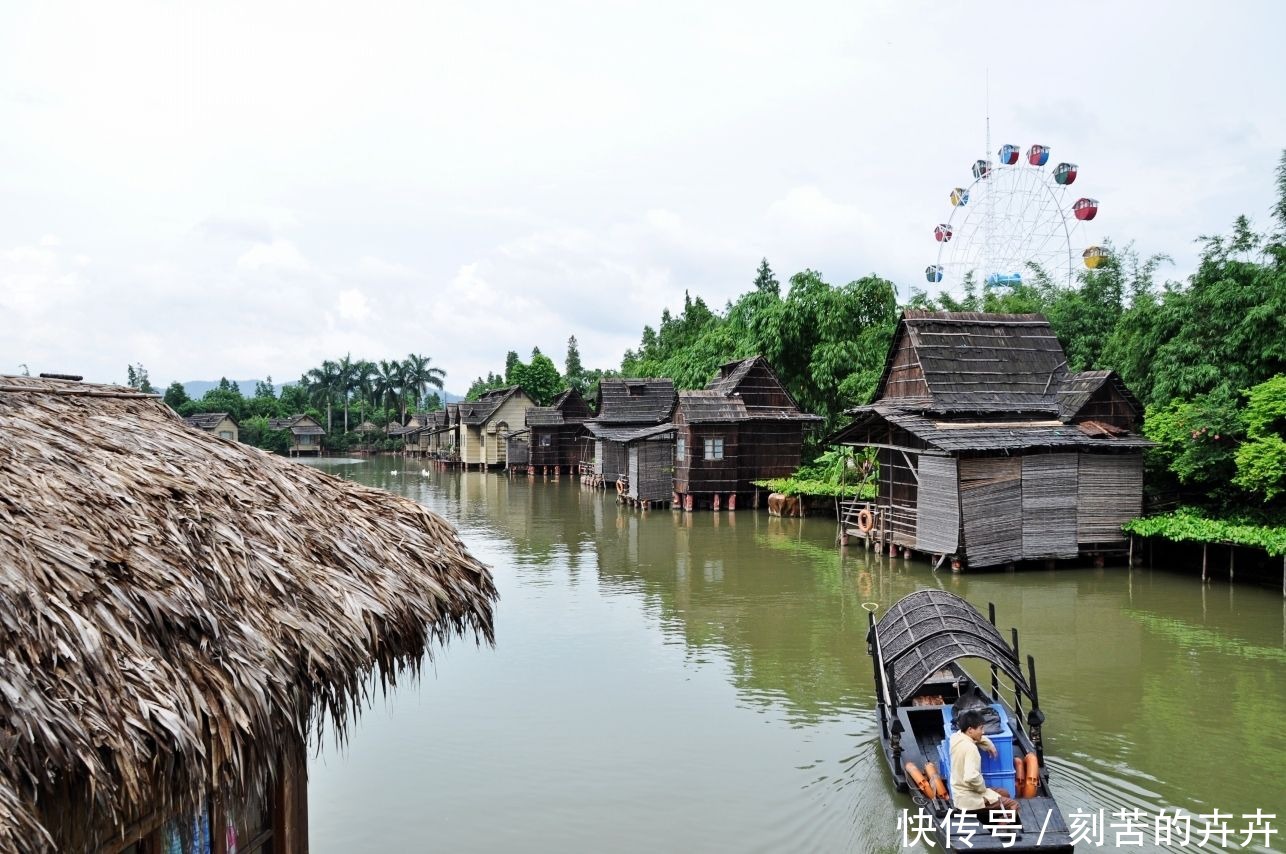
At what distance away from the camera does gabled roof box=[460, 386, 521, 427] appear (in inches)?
2520

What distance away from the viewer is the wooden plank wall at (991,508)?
2116cm

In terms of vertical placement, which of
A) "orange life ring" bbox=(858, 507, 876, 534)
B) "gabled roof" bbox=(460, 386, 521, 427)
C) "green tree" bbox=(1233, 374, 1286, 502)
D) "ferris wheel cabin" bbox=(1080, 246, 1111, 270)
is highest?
"ferris wheel cabin" bbox=(1080, 246, 1111, 270)

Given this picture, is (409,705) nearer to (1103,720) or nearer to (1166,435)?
(1103,720)

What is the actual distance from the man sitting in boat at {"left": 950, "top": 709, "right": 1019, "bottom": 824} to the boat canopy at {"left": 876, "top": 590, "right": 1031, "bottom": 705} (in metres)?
1.25

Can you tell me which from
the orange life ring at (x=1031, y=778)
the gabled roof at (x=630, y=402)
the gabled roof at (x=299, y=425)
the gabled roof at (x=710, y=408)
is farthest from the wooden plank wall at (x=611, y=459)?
the gabled roof at (x=299, y=425)

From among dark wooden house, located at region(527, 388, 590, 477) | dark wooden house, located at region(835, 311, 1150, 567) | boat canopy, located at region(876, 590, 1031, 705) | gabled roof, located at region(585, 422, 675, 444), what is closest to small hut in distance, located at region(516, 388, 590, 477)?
dark wooden house, located at region(527, 388, 590, 477)

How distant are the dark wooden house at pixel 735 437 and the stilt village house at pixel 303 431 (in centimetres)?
5907

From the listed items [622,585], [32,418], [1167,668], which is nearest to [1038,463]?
[1167,668]

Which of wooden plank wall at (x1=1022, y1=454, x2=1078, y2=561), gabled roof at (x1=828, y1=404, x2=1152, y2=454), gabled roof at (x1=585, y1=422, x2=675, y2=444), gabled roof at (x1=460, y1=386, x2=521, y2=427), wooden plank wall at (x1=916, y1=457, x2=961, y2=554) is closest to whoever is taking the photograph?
gabled roof at (x1=828, y1=404, x2=1152, y2=454)

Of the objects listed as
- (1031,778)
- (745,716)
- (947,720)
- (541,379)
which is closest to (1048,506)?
(745,716)

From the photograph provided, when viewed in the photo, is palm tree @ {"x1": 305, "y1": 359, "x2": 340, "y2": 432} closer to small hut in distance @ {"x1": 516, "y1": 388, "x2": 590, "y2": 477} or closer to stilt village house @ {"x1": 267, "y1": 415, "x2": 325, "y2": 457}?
stilt village house @ {"x1": 267, "y1": 415, "x2": 325, "y2": 457}

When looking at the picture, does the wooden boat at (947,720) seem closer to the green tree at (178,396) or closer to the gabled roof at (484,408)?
the gabled roof at (484,408)

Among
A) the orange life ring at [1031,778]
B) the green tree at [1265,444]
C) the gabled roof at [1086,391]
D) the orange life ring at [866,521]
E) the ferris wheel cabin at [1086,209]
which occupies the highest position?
the ferris wheel cabin at [1086,209]

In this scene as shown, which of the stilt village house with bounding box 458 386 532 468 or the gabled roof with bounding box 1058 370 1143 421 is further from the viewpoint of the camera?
the stilt village house with bounding box 458 386 532 468
